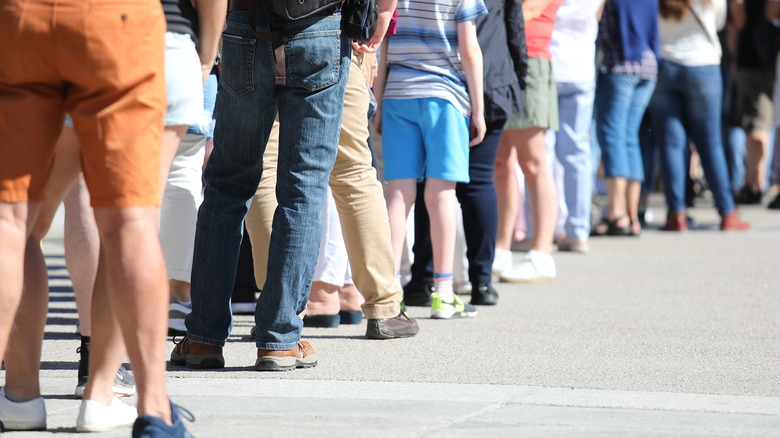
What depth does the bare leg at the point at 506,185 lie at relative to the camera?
7648 millimetres

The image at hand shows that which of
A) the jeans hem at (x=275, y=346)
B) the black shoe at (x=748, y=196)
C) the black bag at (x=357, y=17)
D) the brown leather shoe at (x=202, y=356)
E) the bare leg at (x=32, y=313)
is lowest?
the black shoe at (x=748, y=196)

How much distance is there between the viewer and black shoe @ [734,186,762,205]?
50.0ft

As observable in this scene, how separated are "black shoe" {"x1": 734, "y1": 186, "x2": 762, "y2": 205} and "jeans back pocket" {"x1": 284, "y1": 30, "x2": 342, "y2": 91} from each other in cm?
1176

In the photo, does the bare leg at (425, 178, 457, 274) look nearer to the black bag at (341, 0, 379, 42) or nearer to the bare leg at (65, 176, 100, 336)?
the black bag at (341, 0, 379, 42)

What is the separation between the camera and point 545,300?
22.4 feet

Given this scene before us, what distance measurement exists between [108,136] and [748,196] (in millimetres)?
13306

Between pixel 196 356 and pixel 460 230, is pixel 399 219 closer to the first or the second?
pixel 460 230

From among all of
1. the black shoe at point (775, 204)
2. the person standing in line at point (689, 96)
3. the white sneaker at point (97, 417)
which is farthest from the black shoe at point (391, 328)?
the black shoe at point (775, 204)

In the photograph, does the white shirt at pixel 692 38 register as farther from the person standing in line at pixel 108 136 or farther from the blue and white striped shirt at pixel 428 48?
the person standing in line at pixel 108 136

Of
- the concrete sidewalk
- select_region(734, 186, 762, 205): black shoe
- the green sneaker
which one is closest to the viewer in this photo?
the concrete sidewalk

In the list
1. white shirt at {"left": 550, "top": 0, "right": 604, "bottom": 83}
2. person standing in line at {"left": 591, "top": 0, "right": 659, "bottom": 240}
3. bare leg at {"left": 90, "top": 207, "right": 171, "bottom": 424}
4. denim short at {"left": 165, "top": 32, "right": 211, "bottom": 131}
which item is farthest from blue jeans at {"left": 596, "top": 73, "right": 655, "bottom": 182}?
bare leg at {"left": 90, "top": 207, "right": 171, "bottom": 424}

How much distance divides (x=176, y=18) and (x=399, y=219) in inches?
106

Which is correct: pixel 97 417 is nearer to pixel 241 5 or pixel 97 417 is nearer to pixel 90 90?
pixel 90 90

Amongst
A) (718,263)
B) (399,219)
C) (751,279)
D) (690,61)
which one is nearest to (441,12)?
(399,219)
